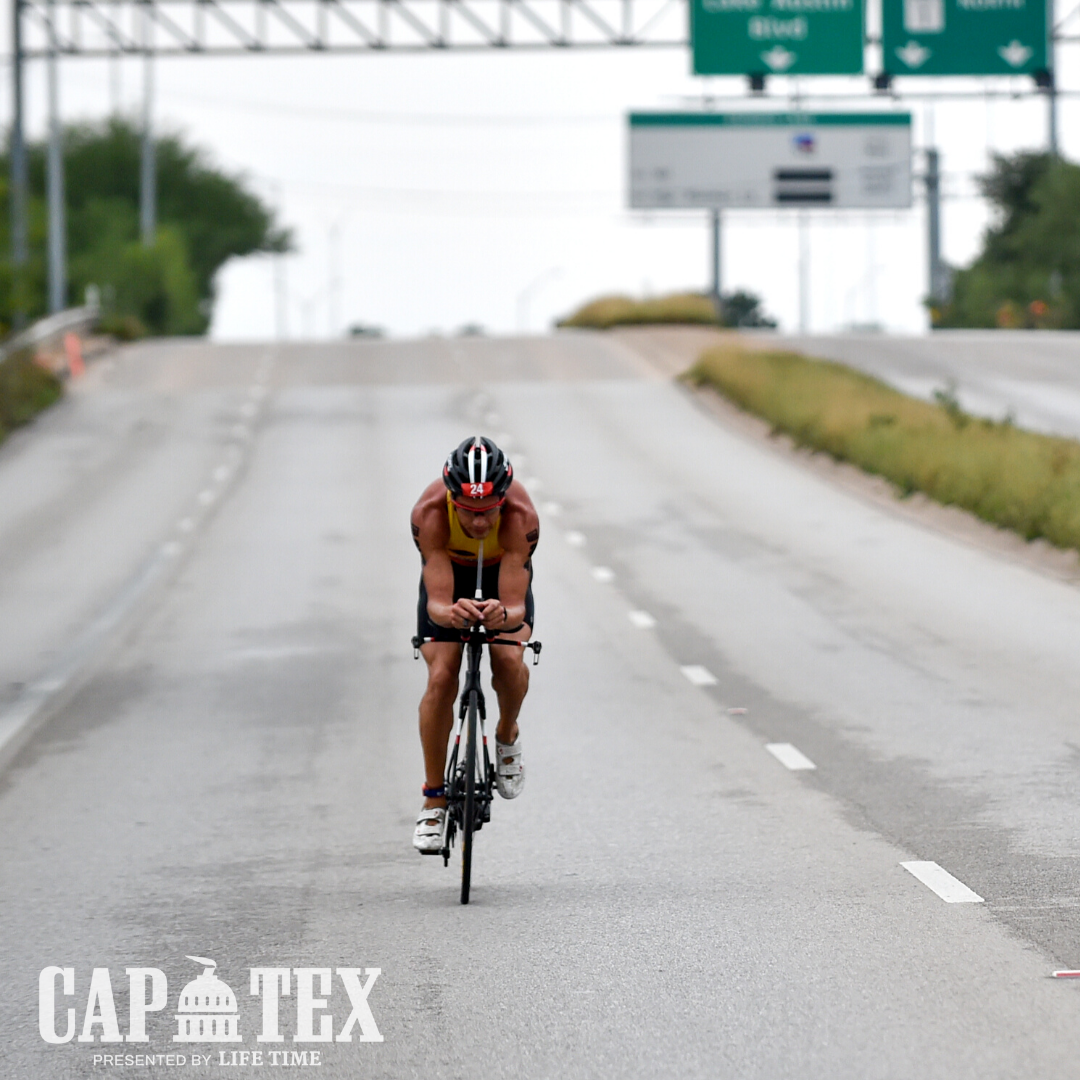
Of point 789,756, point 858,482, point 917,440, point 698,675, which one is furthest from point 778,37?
point 789,756

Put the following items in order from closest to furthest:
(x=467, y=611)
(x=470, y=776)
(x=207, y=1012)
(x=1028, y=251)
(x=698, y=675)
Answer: (x=207, y=1012), (x=467, y=611), (x=470, y=776), (x=698, y=675), (x=1028, y=251)

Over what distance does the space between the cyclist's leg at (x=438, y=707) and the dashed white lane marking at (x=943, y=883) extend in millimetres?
1895

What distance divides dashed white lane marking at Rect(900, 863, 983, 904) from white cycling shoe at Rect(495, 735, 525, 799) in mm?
1591

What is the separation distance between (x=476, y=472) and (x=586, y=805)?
300 centimetres

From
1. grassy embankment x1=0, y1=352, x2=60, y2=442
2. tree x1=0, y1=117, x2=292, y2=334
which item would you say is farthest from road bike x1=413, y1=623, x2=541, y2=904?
tree x1=0, y1=117, x2=292, y2=334

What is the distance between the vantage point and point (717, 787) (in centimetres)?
1069

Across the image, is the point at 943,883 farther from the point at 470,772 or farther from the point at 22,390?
the point at 22,390

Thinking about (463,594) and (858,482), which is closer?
(463,594)

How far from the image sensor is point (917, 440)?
102 ft

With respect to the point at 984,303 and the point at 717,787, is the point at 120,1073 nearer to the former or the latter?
the point at 717,787

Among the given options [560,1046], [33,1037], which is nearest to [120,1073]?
[33,1037]

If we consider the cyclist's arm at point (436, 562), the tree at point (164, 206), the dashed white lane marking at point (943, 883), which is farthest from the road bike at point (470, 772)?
the tree at point (164, 206)

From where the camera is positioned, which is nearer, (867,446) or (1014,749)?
(1014,749)

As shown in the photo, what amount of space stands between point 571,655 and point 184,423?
2610 centimetres
